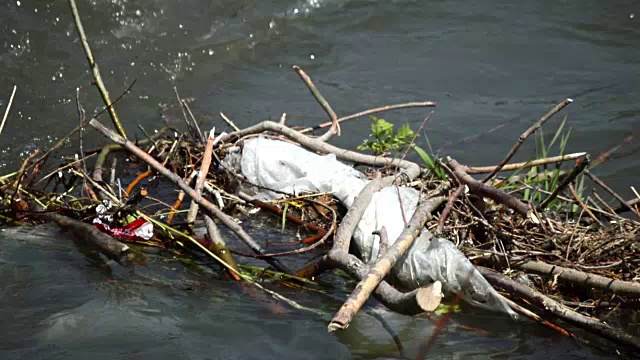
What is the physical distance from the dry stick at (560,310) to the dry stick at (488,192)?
28cm

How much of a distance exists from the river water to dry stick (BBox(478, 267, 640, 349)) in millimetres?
134

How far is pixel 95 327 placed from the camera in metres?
2.71

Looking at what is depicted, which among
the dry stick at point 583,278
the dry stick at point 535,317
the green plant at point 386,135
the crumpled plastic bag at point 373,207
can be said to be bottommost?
the dry stick at point 535,317

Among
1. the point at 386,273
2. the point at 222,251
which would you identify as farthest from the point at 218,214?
the point at 386,273

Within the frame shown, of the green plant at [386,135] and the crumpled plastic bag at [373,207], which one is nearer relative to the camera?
the crumpled plastic bag at [373,207]

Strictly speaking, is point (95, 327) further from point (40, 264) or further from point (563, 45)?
point (563, 45)

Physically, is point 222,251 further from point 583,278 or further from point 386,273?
point 583,278

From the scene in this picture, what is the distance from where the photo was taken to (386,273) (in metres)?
2.61

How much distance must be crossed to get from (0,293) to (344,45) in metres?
5.45

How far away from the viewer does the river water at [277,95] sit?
2.77 metres

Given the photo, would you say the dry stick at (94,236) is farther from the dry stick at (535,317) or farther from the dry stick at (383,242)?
the dry stick at (535,317)

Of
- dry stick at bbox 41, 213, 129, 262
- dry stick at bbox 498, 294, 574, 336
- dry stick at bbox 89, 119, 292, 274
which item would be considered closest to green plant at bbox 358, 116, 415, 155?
dry stick at bbox 89, 119, 292, 274

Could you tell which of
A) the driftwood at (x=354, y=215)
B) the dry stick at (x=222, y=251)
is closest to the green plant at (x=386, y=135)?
the driftwood at (x=354, y=215)

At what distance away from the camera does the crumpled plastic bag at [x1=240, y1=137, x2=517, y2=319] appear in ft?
9.82
